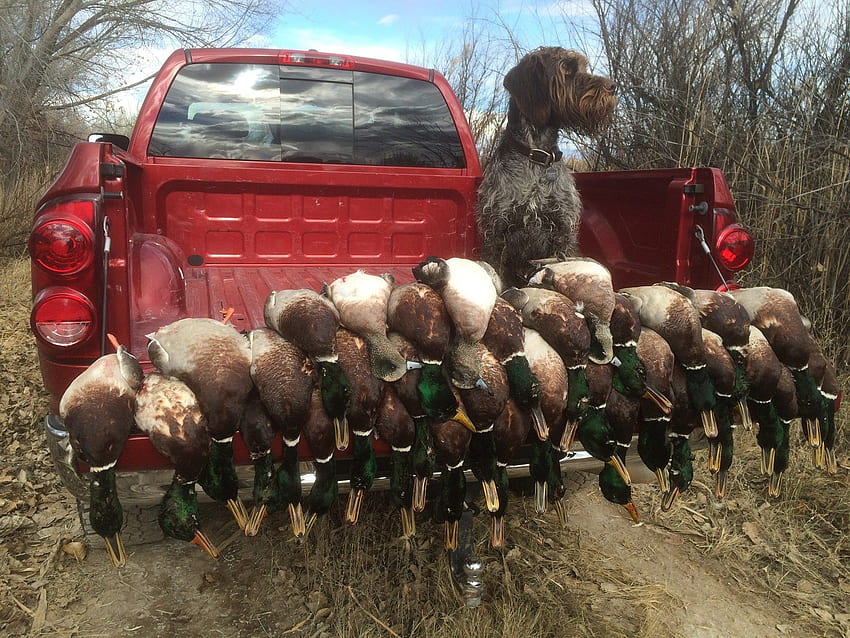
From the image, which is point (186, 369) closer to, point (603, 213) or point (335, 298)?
point (335, 298)

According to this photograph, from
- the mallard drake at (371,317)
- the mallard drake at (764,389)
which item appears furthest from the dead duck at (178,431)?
the mallard drake at (764,389)

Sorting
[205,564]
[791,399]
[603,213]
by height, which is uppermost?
[603,213]

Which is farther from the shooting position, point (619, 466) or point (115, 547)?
point (619, 466)

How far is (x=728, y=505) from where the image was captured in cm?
380

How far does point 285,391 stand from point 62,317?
0.89m

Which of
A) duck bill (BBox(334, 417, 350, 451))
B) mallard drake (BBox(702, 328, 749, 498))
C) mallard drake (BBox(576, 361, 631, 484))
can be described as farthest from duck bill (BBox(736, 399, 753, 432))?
duck bill (BBox(334, 417, 350, 451))

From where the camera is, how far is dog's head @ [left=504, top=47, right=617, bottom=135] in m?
3.69

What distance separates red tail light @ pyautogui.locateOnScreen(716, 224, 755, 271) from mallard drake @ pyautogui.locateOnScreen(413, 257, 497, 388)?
1535 mm

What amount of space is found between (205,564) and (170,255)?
1.52m

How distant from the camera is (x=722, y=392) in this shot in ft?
7.42

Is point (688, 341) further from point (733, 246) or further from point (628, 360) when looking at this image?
point (733, 246)

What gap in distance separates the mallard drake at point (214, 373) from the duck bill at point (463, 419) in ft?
2.08

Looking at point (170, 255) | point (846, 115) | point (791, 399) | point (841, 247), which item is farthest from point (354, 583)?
point (846, 115)

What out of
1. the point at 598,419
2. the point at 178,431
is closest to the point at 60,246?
the point at 178,431
